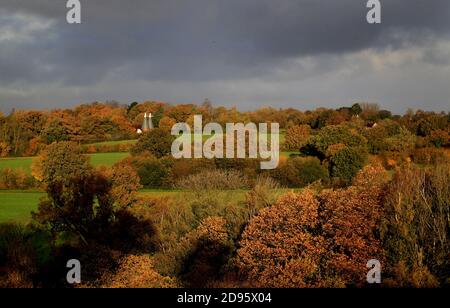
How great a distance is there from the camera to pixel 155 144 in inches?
2322

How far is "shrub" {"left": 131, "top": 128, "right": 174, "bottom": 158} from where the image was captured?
5869 centimetres

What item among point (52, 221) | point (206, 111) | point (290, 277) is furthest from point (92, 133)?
point (290, 277)

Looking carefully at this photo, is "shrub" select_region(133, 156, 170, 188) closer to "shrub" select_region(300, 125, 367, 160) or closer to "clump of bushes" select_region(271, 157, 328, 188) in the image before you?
"clump of bushes" select_region(271, 157, 328, 188)

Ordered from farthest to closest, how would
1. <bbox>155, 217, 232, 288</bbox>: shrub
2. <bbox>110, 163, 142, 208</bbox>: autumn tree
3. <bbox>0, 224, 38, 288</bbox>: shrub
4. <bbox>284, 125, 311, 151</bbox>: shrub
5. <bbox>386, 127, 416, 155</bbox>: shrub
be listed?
1. <bbox>284, 125, 311, 151</bbox>: shrub
2. <bbox>386, 127, 416, 155</bbox>: shrub
3. <bbox>110, 163, 142, 208</bbox>: autumn tree
4. <bbox>155, 217, 232, 288</bbox>: shrub
5. <bbox>0, 224, 38, 288</bbox>: shrub

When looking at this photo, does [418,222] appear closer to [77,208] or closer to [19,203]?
A: [77,208]

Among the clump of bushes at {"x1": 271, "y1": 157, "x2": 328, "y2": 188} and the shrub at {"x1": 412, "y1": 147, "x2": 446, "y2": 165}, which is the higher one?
the shrub at {"x1": 412, "y1": 147, "x2": 446, "y2": 165}

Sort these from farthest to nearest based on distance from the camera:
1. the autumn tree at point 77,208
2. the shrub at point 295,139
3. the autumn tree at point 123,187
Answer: the shrub at point 295,139 < the autumn tree at point 123,187 < the autumn tree at point 77,208

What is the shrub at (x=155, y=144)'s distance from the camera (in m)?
58.7

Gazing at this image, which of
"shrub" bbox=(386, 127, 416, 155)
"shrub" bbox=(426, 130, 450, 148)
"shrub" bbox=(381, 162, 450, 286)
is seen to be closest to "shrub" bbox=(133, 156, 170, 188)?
"shrub" bbox=(386, 127, 416, 155)

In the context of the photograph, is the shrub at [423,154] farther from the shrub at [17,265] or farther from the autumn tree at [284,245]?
the shrub at [17,265]

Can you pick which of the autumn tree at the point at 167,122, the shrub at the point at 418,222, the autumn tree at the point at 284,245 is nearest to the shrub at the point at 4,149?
the autumn tree at the point at 167,122

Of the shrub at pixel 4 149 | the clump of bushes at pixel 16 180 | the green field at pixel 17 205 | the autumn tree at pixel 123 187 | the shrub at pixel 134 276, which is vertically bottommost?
the shrub at pixel 134 276
